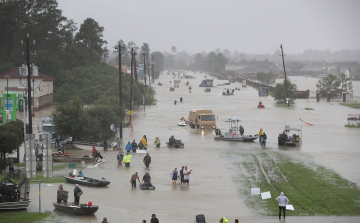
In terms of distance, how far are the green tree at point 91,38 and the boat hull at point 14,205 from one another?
88.8 metres

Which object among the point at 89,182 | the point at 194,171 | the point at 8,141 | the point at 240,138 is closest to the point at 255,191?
the point at 194,171

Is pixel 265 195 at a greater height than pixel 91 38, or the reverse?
pixel 91 38

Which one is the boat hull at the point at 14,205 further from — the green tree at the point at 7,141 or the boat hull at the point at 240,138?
the boat hull at the point at 240,138

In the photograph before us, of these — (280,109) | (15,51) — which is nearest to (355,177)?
(280,109)

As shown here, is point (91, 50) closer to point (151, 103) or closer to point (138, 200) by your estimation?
point (151, 103)

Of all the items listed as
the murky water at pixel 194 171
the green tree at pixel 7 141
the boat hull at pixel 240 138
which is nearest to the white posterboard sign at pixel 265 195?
the murky water at pixel 194 171

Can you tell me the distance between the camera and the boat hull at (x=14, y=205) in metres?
17.8

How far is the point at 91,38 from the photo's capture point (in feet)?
350

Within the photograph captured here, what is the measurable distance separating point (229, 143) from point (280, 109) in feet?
110

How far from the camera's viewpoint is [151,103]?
81438 millimetres

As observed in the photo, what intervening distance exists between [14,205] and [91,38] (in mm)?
91886

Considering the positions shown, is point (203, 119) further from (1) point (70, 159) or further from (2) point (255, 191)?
(2) point (255, 191)

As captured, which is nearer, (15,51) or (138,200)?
(138,200)

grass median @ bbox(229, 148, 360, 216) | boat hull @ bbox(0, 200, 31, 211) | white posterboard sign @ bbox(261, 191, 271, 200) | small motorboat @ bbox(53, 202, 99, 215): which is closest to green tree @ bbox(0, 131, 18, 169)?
boat hull @ bbox(0, 200, 31, 211)
